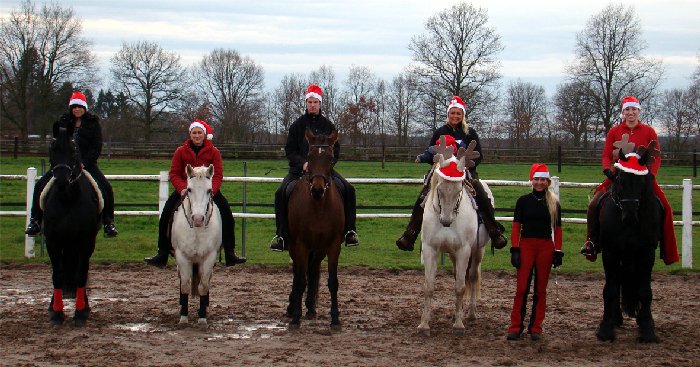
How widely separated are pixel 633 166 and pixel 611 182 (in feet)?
2.63

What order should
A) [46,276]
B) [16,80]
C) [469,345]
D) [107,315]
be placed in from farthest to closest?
[16,80] → [46,276] → [107,315] → [469,345]

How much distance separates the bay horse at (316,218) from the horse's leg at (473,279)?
164 centimetres

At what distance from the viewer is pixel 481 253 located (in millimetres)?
9391

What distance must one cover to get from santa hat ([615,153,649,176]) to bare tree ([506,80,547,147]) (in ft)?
154

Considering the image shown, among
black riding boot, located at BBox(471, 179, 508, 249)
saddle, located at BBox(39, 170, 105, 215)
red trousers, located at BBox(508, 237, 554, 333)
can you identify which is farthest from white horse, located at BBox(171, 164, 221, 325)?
red trousers, located at BBox(508, 237, 554, 333)

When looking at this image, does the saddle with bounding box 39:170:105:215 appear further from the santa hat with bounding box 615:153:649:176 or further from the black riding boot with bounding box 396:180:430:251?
the santa hat with bounding box 615:153:649:176

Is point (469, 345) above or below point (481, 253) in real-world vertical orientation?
below

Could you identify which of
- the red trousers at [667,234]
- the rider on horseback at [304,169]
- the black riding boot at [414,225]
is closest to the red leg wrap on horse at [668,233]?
the red trousers at [667,234]

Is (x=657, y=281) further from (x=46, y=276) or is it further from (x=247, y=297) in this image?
(x=46, y=276)

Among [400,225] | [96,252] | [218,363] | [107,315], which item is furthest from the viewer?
[400,225]

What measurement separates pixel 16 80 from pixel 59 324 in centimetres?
4378

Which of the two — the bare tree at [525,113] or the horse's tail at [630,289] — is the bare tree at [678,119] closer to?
the bare tree at [525,113]

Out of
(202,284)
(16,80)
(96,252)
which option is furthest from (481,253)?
(16,80)

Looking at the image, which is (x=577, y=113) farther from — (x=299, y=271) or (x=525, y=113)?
(x=299, y=271)
